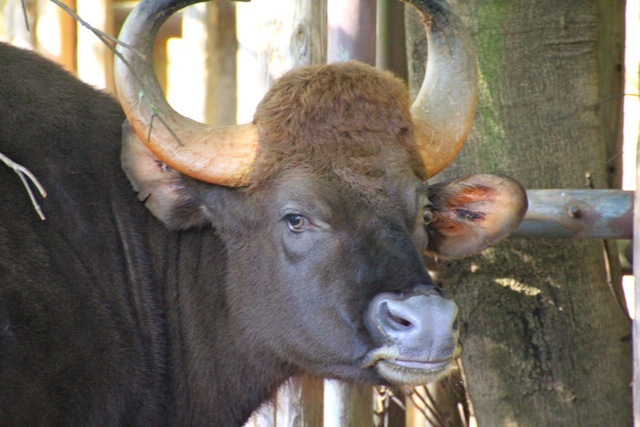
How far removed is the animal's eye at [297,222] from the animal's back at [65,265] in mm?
824

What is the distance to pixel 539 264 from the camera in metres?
6.12

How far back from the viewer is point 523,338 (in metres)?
6.12

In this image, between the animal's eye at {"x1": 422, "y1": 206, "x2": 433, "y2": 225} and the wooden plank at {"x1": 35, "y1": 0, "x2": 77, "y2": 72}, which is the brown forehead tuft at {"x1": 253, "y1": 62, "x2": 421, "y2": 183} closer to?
the animal's eye at {"x1": 422, "y1": 206, "x2": 433, "y2": 225}

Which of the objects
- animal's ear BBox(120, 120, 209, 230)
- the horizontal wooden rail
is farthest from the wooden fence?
animal's ear BBox(120, 120, 209, 230)

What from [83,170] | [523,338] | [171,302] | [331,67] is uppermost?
[331,67]

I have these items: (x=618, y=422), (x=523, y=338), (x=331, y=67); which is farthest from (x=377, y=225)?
(x=618, y=422)

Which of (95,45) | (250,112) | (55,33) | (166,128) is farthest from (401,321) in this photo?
(95,45)

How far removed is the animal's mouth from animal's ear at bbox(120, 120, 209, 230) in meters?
1.25

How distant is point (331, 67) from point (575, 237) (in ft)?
6.08

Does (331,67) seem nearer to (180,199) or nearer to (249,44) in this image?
(180,199)

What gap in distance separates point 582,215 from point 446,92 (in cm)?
120

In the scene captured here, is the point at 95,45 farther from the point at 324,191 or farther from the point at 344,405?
the point at 324,191

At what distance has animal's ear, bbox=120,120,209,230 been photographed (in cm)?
485

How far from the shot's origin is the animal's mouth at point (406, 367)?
4262mm
